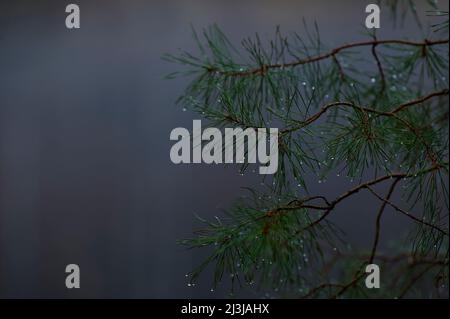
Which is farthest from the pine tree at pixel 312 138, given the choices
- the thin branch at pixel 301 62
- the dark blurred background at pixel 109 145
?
the dark blurred background at pixel 109 145

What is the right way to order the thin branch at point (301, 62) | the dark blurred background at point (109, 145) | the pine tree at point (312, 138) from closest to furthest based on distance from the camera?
the pine tree at point (312, 138) < the thin branch at point (301, 62) < the dark blurred background at point (109, 145)

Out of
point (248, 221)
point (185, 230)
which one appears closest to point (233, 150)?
point (248, 221)

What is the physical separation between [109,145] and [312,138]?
1.99ft

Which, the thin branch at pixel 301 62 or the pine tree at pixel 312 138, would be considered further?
the thin branch at pixel 301 62

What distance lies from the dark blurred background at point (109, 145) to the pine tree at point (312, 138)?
128mm

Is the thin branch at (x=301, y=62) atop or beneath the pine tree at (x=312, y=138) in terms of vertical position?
atop

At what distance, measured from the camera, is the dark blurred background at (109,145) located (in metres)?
1.34

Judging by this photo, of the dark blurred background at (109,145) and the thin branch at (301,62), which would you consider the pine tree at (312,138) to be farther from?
the dark blurred background at (109,145)

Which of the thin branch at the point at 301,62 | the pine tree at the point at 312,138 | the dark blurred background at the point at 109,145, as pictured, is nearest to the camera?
the pine tree at the point at 312,138

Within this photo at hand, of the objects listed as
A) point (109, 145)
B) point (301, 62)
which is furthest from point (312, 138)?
point (109, 145)

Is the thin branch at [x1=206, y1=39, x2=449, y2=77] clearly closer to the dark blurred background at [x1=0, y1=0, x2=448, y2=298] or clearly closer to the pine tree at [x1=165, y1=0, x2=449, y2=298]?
the pine tree at [x1=165, y1=0, x2=449, y2=298]

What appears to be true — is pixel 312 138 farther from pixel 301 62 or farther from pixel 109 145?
pixel 109 145

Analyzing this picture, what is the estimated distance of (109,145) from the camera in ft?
4.67

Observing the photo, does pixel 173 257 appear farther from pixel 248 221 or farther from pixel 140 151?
pixel 248 221
